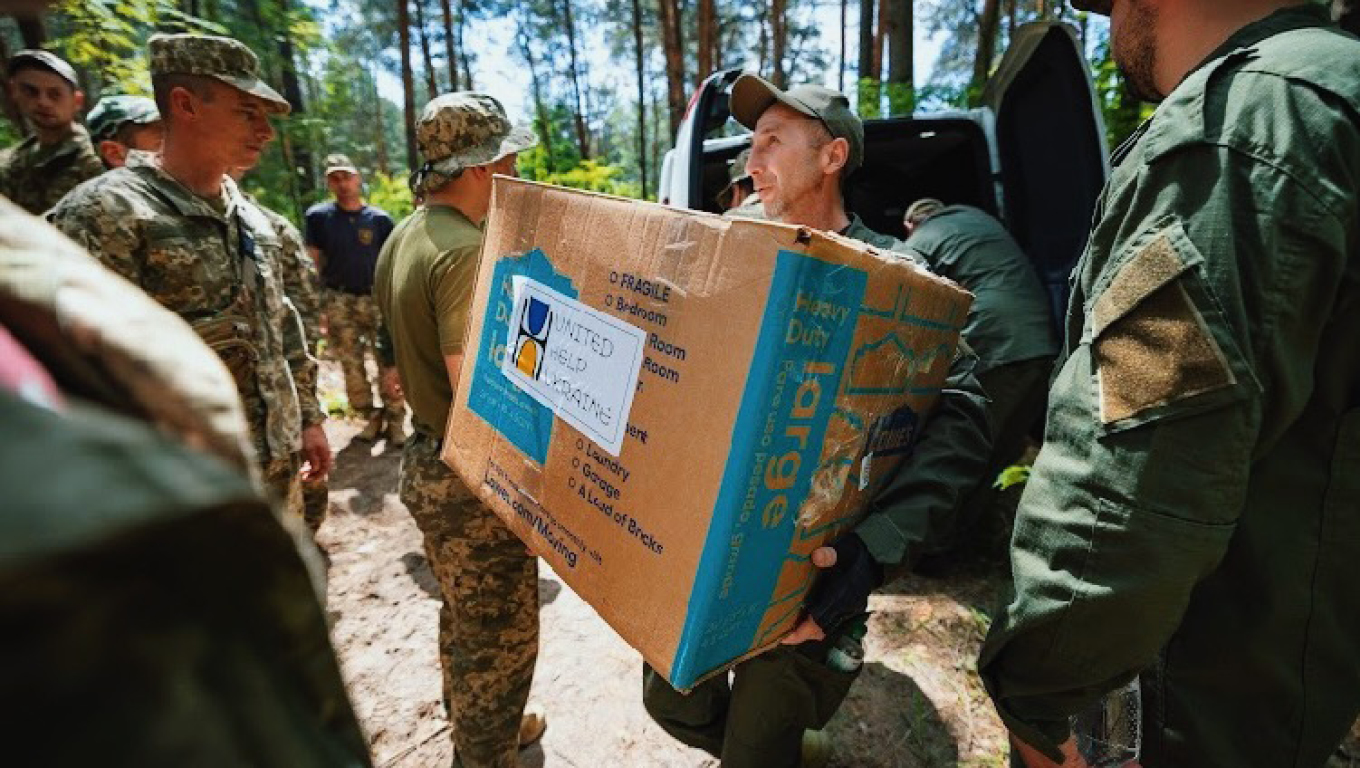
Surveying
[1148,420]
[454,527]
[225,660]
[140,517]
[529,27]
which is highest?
[529,27]

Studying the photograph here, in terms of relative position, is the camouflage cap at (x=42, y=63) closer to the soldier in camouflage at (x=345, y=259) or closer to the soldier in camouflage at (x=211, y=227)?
the soldier in camouflage at (x=345, y=259)

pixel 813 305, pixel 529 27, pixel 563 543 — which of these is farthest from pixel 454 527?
pixel 529 27

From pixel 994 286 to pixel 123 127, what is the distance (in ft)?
15.6

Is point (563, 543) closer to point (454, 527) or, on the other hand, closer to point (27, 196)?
point (454, 527)

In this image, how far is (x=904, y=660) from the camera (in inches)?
106

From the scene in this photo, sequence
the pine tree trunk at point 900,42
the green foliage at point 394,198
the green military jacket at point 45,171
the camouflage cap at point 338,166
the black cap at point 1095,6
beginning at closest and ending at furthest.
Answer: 1. the black cap at point 1095,6
2. the green military jacket at point 45,171
3. the camouflage cap at point 338,166
4. the pine tree trunk at point 900,42
5. the green foliage at point 394,198

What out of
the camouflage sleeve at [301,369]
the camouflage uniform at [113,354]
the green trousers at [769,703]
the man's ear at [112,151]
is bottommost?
the green trousers at [769,703]

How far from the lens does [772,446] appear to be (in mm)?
1042

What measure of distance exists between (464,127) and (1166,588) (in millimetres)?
2192

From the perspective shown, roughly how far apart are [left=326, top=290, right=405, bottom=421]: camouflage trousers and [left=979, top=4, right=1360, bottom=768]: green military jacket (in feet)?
17.9

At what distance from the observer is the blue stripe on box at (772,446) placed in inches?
38.7

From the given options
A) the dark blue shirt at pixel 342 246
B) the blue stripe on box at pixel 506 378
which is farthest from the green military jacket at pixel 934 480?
the dark blue shirt at pixel 342 246

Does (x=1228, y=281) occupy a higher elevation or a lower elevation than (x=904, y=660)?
higher

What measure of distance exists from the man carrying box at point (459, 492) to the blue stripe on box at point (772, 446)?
3.63ft
